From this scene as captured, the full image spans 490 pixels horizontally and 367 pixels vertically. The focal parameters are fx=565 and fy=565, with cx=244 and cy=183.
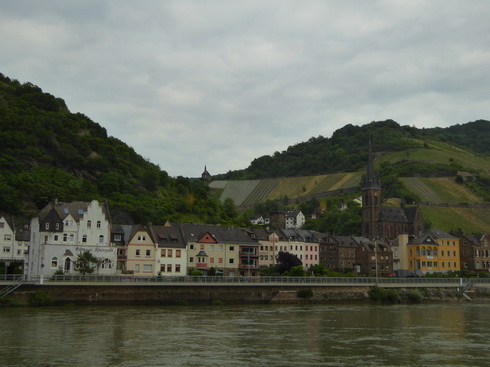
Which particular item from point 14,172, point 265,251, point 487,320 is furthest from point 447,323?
point 14,172

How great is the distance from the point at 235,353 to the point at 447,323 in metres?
25.2

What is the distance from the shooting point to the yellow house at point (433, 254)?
11106 cm

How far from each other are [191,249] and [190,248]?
220 mm

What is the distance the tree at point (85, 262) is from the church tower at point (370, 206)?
102m

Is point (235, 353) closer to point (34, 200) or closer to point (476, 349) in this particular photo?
point (476, 349)

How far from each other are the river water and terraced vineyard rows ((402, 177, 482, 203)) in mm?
132377

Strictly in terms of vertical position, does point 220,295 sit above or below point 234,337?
above

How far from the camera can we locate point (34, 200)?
320ft

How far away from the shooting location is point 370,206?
159 m

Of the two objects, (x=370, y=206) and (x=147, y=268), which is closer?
(x=147, y=268)

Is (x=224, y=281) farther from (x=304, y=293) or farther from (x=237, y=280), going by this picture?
(x=304, y=293)

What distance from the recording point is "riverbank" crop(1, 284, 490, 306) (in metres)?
54.9

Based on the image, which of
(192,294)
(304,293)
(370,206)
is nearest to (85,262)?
(192,294)

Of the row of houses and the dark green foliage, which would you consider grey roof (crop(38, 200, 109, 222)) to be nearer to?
the row of houses
